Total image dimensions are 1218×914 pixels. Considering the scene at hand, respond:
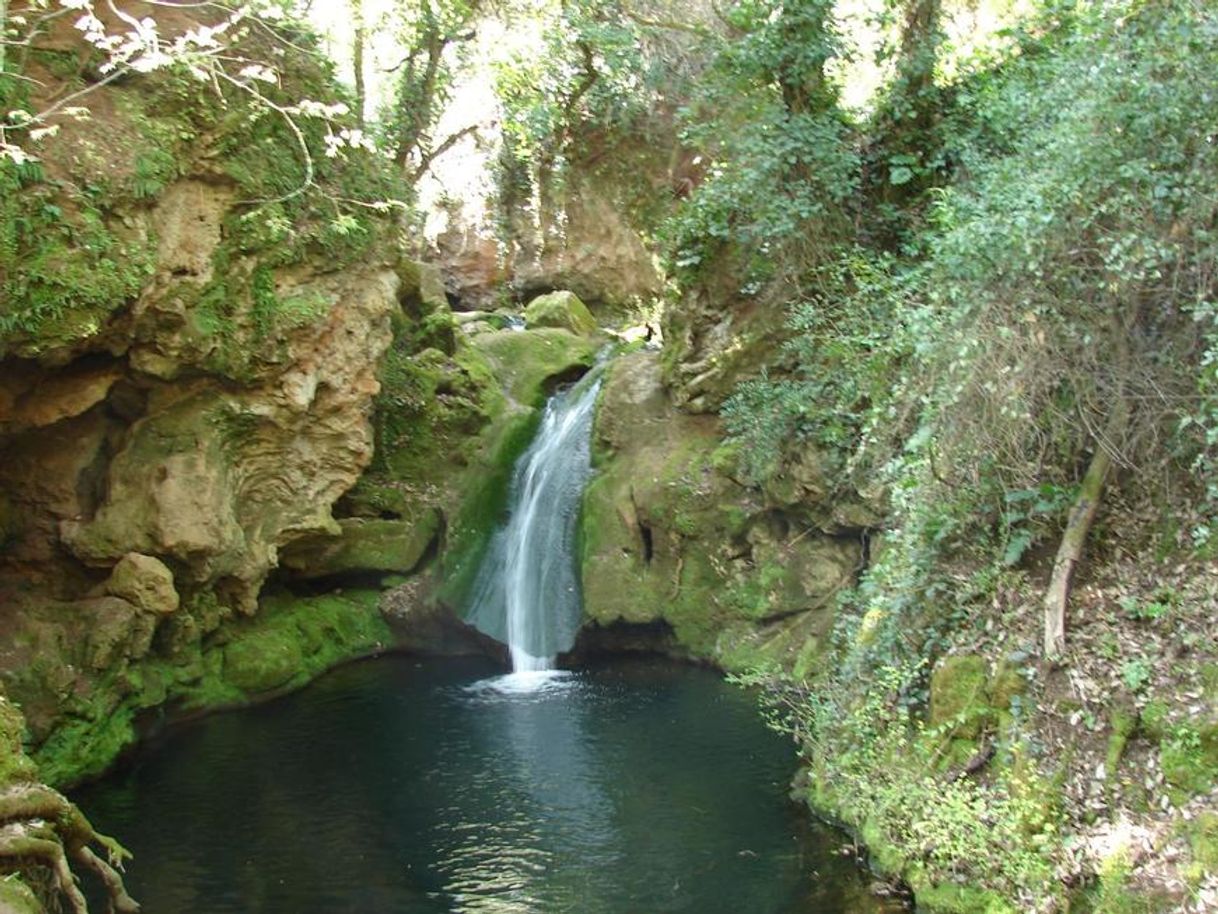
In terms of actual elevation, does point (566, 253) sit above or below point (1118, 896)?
above

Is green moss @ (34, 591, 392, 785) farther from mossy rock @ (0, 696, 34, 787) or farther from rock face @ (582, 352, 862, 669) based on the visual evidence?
mossy rock @ (0, 696, 34, 787)

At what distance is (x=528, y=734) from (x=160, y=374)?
19.9 ft

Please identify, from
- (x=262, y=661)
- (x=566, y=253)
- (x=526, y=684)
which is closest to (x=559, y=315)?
(x=566, y=253)

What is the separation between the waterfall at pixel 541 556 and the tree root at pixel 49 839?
9613mm

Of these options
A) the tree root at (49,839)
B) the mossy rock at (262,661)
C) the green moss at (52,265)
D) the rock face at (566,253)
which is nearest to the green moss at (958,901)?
the tree root at (49,839)

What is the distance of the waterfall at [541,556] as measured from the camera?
16.6 meters

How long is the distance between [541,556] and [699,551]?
2752 millimetres

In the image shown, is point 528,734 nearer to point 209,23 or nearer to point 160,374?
point 160,374

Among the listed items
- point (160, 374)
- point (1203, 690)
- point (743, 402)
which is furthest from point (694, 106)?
point (1203, 690)

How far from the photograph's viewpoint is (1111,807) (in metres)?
6.90

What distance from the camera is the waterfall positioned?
1662 cm

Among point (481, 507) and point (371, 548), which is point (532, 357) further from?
point (371, 548)

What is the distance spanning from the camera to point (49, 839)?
6.46 m

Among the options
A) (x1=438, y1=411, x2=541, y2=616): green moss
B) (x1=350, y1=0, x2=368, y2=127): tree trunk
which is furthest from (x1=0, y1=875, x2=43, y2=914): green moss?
(x1=350, y1=0, x2=368, y2=127): tree trunk
